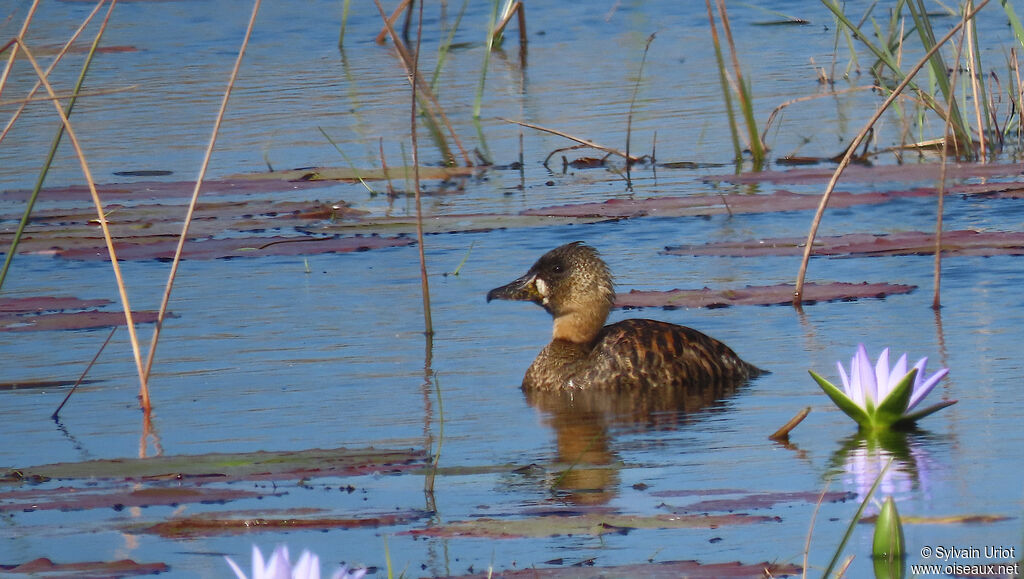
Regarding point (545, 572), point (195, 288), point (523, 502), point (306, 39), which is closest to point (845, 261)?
point (195, 288)

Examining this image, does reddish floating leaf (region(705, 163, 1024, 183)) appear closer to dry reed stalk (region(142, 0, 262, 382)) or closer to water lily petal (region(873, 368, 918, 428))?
water lily petal (region(873, 368, 918, 428))

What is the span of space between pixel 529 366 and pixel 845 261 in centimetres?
243

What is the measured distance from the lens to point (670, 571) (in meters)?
3.64

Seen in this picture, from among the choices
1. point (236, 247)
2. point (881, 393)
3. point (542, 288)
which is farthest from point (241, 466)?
point (236, 247)

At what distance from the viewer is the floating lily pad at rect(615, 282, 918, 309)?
285 inches

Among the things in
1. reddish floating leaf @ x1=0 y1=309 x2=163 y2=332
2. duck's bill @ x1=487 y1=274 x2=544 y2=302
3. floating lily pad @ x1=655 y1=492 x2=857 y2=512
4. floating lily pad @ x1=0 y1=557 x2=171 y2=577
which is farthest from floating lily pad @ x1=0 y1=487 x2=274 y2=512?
reddish floating leaf @ x1=0 y1=309 x2=163 y2=332

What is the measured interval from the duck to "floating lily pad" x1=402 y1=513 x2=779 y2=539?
2.24m

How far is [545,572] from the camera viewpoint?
3.72 m

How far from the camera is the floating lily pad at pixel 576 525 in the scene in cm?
401

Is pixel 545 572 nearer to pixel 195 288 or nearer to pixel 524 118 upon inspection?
pixel 195 288

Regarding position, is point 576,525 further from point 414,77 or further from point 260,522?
point 414,77

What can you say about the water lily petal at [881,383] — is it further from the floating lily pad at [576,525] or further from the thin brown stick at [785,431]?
the floating lily pad at [576,525]

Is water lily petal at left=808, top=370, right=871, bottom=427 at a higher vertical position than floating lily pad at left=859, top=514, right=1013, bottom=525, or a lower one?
higher

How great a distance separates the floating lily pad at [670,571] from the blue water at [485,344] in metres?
0.18
